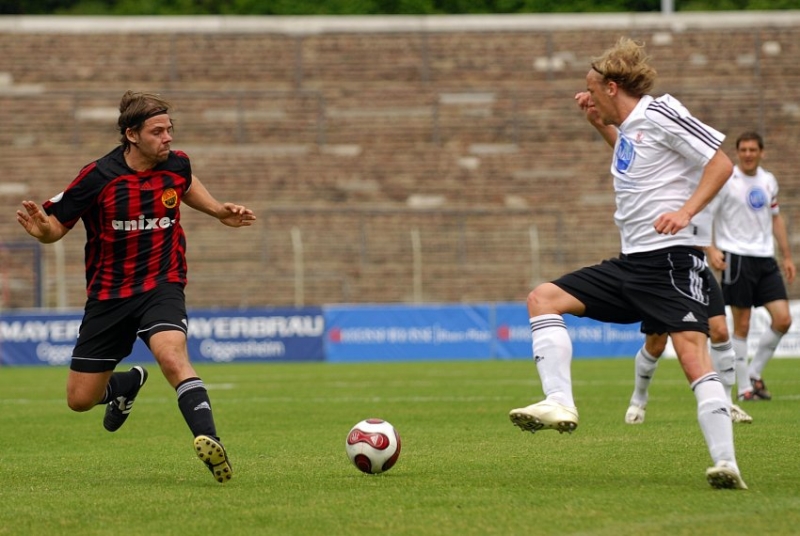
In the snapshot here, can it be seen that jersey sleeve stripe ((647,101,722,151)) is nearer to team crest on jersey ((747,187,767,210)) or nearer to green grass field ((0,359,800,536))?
green grass field ((0,359,800,536))

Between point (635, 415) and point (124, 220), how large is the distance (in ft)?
15.4

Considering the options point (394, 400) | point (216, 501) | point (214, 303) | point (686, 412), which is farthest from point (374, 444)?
point (214, 303)

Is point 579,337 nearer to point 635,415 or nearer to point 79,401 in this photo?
point 635,415

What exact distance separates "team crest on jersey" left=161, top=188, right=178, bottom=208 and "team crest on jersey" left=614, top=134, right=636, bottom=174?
2543 millimetres

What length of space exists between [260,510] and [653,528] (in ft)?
5.88

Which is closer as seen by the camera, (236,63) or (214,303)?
(214,303)

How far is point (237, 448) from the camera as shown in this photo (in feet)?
30.4

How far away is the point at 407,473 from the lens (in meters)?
7.43

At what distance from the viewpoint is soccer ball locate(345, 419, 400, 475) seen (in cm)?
734

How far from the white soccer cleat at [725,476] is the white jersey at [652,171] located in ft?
3.81

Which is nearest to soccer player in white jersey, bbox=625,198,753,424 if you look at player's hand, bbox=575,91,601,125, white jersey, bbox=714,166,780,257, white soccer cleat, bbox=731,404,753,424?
white soccer cleat, bbox=731,404,753,424

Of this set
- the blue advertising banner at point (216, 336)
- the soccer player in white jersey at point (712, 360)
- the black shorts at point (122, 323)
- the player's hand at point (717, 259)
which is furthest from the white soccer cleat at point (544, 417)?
the blue advertising banner at point (216, 336)

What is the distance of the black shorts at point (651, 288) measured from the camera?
21.6 feet

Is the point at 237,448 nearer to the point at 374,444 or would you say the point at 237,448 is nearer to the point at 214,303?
the point at 374,444
